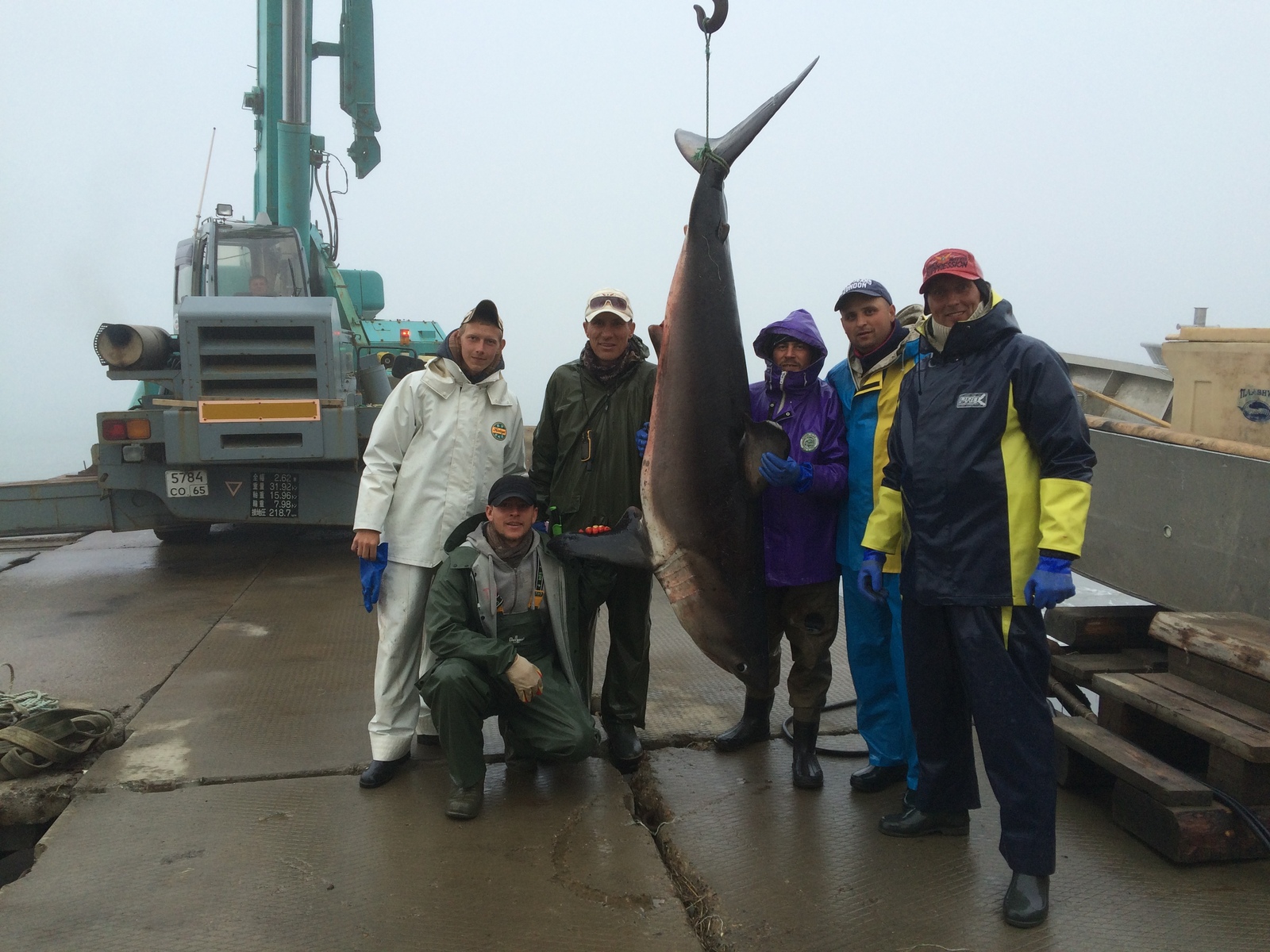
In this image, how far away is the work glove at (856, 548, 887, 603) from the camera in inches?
110

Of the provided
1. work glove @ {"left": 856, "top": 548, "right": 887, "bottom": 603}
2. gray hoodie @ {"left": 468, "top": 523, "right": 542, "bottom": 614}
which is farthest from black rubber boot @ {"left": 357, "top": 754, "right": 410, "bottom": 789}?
work glove @ {"left": 856, "top": 548, "right": 887, "bottom": 603}

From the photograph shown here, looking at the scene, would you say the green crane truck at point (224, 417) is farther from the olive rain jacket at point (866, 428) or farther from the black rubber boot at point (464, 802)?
the olive rain jacket at point (866, 428)

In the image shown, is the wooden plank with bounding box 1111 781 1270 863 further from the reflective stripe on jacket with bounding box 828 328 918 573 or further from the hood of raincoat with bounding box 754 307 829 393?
the hood of raincoat with bounding box 754 307 829 393

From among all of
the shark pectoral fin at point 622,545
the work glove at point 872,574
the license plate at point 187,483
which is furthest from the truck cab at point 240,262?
the work glove at point 872,574

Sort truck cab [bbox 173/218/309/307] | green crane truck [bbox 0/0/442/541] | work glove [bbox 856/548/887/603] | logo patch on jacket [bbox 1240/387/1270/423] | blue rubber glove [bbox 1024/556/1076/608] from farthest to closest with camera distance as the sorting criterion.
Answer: truck cab [bbox 173/218/309/307] → green crane truck [bbox 0/0/442/541] → logo patch on jacket [bbox 1240/387/1270/423] → work glove [bbox 856/548/887/603] → blue rubber glove [bbox 1024/556/1076/608]

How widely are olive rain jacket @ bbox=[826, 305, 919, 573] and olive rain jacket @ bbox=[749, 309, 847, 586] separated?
0.13 feet

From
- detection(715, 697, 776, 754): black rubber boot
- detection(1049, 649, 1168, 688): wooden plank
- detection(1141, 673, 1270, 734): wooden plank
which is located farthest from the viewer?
detection(715, 697, 776, 754): black rubber boot

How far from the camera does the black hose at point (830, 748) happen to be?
337 cm

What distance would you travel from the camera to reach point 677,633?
5.09 metres

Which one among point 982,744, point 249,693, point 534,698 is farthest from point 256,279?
point 982,744

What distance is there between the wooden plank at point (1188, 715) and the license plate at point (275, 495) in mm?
5362

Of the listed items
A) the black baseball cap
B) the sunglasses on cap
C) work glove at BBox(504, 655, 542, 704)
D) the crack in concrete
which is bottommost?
the crack in concrete

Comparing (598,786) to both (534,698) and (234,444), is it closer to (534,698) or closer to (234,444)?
(534,698)

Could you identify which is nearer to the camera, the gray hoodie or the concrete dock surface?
the concrete dock surface
